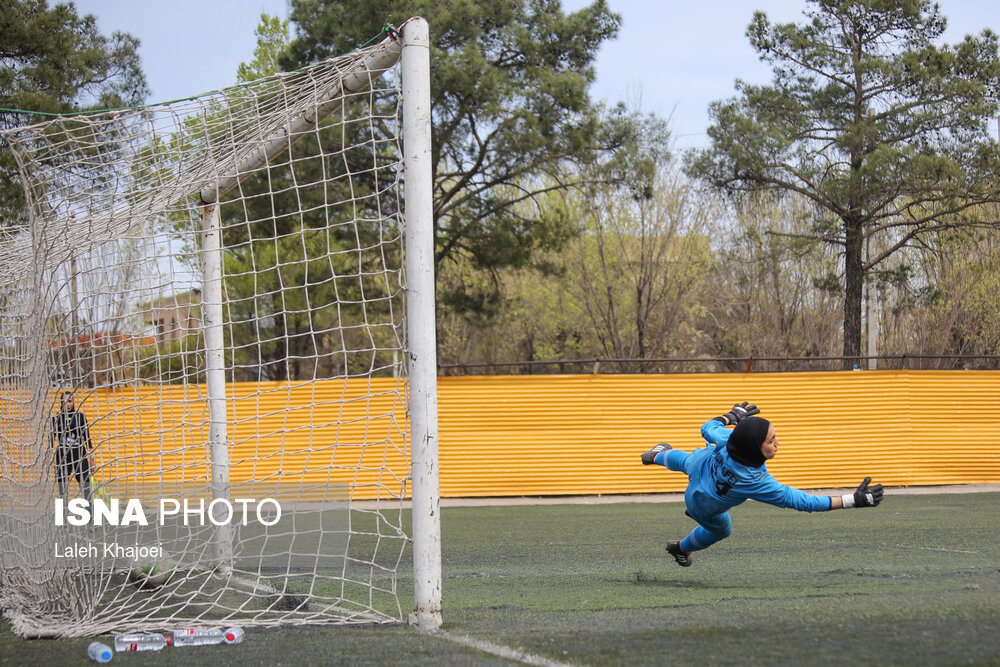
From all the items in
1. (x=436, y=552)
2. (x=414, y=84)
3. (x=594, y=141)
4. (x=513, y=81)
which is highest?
(x=513, y=81)

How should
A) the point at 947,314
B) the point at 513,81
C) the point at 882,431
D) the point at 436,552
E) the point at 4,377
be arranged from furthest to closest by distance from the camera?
the point at 947,314, the point at 513,81, the point at 882,431, the point at 4,377, the point at 436,552

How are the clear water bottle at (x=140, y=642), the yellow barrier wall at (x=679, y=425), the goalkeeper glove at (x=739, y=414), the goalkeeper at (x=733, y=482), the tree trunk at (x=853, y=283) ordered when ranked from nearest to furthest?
the clear water bottle at (x=140, y=642)
the goalkeeper at (x=733, y=482)
the goalkeeper glove at (x=739, y=414)
the yellow barrier wall at (x=679, y=425)
the tree trunk at (x=853, y=283)

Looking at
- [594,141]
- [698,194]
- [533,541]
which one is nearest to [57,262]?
[533,541]

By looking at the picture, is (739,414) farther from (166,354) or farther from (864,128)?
(864,128)

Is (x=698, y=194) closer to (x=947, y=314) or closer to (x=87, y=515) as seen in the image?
(x=947, y=314)

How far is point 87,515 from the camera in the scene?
630 centimetres

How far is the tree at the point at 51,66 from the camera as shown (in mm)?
15797

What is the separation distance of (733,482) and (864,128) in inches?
640

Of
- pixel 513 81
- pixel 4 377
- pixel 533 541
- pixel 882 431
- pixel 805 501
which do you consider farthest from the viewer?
pixel 513 81

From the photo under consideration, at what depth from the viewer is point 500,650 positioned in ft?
14.5

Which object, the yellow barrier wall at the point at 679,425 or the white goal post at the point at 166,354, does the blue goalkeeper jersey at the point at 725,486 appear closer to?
the white goal post at the point at 166,354

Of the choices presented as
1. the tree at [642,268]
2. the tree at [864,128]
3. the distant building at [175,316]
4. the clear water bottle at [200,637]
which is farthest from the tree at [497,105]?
the clear water bottle at [200,637]

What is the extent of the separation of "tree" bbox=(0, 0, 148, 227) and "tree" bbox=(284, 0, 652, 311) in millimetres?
3543

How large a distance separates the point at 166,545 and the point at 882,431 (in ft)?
40.8
